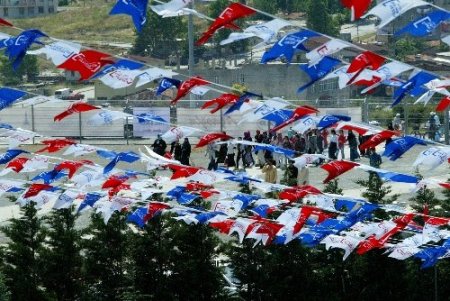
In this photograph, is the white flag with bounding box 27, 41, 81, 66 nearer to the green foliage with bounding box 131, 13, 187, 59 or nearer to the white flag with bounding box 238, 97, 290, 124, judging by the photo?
the white flag with bounding box 238, 97, 290, 124

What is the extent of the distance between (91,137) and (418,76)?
32.0 meters

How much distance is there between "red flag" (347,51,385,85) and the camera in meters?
17.0

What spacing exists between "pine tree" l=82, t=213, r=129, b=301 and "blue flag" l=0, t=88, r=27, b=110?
3587 millimetres

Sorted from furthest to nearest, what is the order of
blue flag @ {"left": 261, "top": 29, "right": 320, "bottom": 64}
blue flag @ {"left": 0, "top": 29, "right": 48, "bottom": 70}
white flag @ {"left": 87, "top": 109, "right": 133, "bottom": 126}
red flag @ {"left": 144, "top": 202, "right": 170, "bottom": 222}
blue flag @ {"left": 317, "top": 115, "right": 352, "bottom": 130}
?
red flag @ {"left": 144, "top": 202, "right": 170, "bottom": 222} < white flag @ {"left": 87, "top": 109, "right": 133, "bottom": 126} < blue flag @ {"left": 317, "top": 115, "right": 352, "bottom": 130} < blue flag @ {"left": 0, "top": 29, "right": 48, "bottom": 70} < blue flag @ {"left": 261, "top": 29, "right": 320, "bottom": 64}

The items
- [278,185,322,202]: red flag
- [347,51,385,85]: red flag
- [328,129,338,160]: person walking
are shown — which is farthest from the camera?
[328,129,338,160]: person walking

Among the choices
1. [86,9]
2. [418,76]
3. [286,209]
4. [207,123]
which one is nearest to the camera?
[418,76]

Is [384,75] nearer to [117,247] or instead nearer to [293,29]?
[293,29]

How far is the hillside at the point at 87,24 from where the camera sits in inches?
5546

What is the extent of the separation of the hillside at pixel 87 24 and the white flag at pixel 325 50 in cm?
11920

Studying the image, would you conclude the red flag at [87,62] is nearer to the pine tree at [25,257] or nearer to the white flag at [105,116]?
the white flag at [105,116]

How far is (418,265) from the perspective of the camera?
2250 centimetres

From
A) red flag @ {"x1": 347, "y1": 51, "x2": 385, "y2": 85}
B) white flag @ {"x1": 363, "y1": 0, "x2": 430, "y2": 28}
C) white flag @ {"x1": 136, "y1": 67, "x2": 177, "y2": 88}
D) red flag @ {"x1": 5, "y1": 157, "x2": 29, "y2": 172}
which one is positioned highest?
white flag @ {"x1": 363, "y1": 0, "x2": 430, "y2": 28}

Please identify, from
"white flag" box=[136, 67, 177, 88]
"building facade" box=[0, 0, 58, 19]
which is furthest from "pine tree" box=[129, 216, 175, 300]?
"building facade" box=[0, 0, 58, 19]

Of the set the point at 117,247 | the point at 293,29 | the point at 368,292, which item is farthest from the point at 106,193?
the point at 293,29
